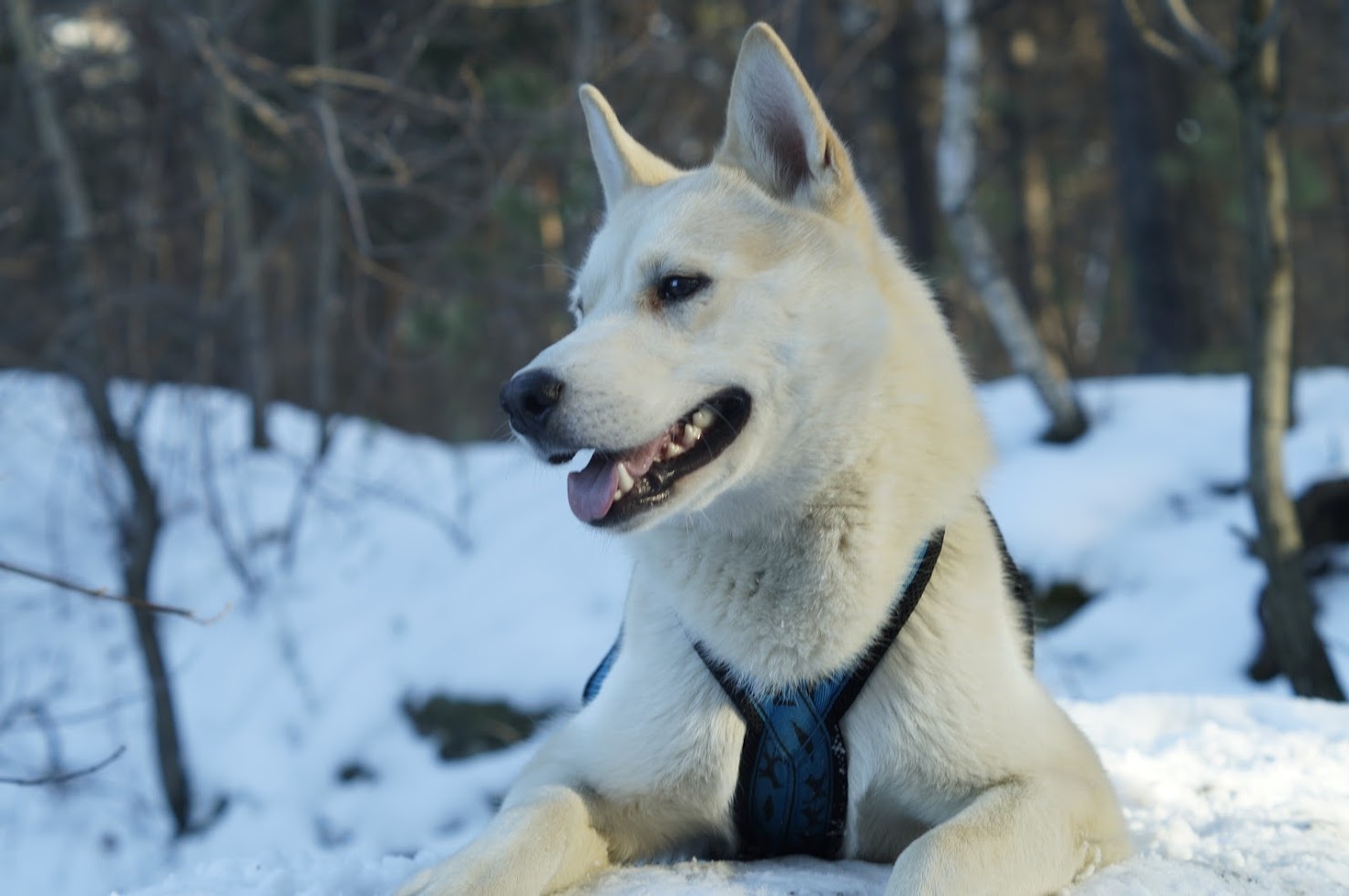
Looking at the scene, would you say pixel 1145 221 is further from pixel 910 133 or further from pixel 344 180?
pixel 344 180

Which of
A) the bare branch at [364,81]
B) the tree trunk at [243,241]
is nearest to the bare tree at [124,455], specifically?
the bare branch at [364,81]

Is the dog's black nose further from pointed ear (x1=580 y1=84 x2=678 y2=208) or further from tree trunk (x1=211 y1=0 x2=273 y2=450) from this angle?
tree trunk (x1=211 y1=0 x2=273 y2=450)

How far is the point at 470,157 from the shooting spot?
32.0 feet

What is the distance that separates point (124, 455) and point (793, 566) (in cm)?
385

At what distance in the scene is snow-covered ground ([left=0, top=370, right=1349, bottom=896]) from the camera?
4.66 meters

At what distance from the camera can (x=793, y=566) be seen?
2.18 meters

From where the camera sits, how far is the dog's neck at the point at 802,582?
2.13m

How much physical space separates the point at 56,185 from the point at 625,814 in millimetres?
5290

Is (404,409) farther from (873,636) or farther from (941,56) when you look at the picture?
(873,636)

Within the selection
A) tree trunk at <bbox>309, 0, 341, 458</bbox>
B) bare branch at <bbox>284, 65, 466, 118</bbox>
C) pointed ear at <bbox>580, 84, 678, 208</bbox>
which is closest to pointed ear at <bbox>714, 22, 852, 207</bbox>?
pointed ear at <bbox>580, 84, 678, 208</bbox>

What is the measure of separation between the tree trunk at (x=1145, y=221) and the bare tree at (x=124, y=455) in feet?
28.7

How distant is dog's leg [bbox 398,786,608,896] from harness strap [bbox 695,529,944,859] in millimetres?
306

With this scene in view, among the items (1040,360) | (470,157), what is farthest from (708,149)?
(1040,360)

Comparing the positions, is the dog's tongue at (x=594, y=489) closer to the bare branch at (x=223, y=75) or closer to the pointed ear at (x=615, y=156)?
the pointed ear at (x=615, y=156)
